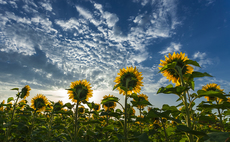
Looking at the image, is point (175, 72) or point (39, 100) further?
point (39, 100)

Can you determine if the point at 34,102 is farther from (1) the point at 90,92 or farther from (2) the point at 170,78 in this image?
(2) the point at 170,78

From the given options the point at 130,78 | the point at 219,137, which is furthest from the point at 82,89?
the point at 219,137

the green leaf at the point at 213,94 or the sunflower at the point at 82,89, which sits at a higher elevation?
the sunflower at the point at 82,89

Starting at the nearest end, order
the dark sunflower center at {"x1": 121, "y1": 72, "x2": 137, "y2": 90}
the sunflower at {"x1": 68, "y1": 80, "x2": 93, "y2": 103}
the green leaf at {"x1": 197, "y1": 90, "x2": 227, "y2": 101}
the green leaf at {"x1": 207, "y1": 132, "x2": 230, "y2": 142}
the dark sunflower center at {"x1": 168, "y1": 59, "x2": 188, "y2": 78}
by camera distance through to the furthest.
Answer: the green leaf at {"x1": 207, "y1": 132, "x2": 230, "y2": 142} → the green leaf at {"x1": 197, "y1": 90, "x2": 227, "y2": 101} → the dark sunflower center at {"x1": 168, "y1": 59, "x2": 188, "y2": 78} → the dark sunflower center at {"x1": 121, "y1": 72, "x2": 137, "y2": 90} → the sunflower at {"x1": 68, "y1": 80, "x2": 93, "y2": 103}

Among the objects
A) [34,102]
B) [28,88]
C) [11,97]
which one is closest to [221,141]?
[11,97]

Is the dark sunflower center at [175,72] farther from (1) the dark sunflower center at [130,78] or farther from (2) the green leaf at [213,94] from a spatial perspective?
(1) the dark sunflower center at [130,78]

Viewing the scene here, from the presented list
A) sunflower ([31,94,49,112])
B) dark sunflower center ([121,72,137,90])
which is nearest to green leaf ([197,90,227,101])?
dark sunflower center ([121,72,137,90])

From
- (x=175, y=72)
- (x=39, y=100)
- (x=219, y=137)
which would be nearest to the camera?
(x=219, y=137)

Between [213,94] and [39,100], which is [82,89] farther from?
[213,94]

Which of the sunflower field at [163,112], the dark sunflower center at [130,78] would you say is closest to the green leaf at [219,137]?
the sunflower field at [163,112]

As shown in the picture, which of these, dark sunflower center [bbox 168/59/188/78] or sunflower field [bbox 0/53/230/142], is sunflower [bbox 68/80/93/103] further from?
dark sunflower center [bbox 168/59/188/78]

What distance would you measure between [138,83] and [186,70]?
59.2 inches

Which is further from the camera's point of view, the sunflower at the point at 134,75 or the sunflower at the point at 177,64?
the sunflower at the point at 134,75

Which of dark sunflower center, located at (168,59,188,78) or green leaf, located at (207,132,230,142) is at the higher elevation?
dark sunflower center, located at (168,59,188,78)
